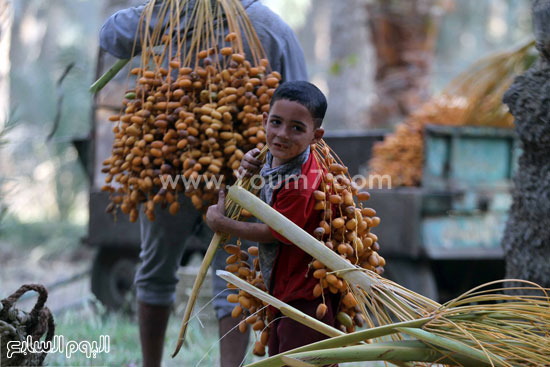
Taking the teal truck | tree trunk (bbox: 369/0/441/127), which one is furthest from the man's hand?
tree trunk (bbox: 369/0/441/127)

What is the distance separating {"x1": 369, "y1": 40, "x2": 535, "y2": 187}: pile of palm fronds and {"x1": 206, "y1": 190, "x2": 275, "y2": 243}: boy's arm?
284cm

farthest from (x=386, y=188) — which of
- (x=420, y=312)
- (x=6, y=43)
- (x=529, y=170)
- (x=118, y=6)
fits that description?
(x=6, y=43)

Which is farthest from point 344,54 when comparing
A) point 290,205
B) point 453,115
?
point 290,205

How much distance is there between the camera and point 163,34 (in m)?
2.57

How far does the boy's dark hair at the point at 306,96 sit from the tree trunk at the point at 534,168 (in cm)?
104

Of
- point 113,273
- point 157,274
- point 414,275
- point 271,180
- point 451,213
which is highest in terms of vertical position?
point 271,180

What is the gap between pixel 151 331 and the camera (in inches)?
106

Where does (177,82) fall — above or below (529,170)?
above

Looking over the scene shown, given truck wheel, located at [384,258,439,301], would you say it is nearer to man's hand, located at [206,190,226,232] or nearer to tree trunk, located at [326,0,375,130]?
man's hand, located at [206,190,226,232]

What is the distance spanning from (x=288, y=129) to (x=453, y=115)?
130 inches

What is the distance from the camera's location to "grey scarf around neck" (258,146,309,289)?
2002 millimetres

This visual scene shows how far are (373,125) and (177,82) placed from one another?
17.9 feet

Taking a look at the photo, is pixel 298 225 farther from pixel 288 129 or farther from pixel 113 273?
pixel 113 273

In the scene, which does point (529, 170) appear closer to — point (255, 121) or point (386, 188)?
point (255, 121)
